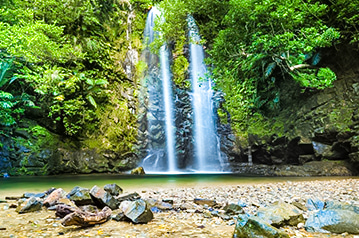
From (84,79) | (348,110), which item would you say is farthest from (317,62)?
(84,79)

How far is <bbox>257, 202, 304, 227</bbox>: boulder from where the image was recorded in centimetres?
215

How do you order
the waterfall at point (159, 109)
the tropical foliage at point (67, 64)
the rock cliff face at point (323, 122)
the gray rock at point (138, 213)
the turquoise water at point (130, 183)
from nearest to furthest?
the gray rock at point (138, 213), the turquoise water at point (130, 183), the rock cliff face at point (323, 122), the tropical foliage at point (67, 64), the waterfall at point (159, 109)

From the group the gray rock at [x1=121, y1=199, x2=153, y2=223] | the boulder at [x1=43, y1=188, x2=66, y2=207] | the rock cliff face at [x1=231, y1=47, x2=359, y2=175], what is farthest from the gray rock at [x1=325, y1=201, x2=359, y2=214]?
the rock cliff face at [x1=231, y1=47, x2=359, y2=175]

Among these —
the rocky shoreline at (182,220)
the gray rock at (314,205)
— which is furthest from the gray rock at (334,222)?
the gray rock at (314,205)

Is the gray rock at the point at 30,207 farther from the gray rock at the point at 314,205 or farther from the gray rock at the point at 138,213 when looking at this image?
the gray rock at the point at 314,205

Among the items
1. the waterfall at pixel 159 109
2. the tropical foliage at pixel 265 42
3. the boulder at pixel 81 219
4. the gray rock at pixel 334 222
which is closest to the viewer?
the gray rock at pixel 334 222

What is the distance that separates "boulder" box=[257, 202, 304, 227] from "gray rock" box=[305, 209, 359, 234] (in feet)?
0.35

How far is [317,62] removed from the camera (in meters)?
8.37

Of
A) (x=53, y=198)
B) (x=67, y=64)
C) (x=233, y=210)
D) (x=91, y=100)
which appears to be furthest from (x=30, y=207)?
(x=67, y=64)

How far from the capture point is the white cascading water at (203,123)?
40.9 ft

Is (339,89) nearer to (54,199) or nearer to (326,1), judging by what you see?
(326,1)

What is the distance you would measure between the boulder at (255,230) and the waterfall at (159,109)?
10506mm

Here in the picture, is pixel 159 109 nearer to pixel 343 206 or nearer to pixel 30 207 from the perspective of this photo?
pixel 30 207

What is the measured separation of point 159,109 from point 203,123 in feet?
9.61
